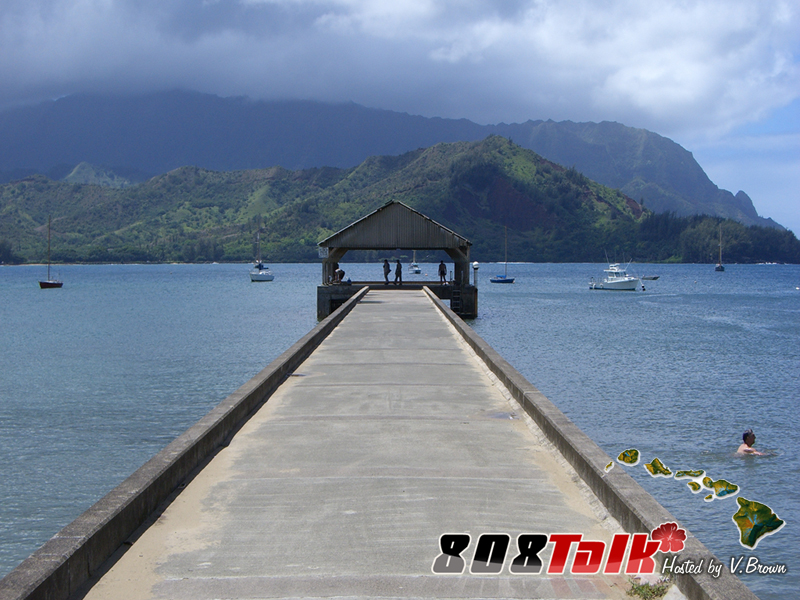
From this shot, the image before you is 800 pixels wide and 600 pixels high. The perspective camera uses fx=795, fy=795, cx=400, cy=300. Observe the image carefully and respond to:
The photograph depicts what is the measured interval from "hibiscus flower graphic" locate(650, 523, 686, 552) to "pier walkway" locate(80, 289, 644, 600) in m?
0.39

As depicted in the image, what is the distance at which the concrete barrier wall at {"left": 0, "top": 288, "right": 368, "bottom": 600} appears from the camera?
4617 mm

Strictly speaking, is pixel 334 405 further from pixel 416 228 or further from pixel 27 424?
pixel 416 228

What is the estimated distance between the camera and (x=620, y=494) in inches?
241

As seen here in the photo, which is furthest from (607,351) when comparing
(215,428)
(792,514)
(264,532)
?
(264,532)

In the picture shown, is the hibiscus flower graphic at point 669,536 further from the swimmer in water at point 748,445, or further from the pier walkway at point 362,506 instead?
the swimmer in water at point 748,445

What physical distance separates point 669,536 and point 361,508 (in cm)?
239

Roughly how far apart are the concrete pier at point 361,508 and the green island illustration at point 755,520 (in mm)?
723

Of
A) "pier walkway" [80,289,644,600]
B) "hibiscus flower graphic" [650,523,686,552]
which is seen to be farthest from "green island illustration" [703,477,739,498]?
"hibiscus flower graphic" [650,523,686,552]

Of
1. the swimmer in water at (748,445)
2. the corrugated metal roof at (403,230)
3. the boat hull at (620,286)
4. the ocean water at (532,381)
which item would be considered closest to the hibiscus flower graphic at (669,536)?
the ocean water at (532,381)

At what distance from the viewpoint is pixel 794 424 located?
736 inches

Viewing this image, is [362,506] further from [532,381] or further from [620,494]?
A: [532,381]

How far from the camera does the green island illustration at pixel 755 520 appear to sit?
5.91m

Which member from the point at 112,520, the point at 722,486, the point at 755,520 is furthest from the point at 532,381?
the point at 112,520

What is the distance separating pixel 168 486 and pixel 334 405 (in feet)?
13.3
